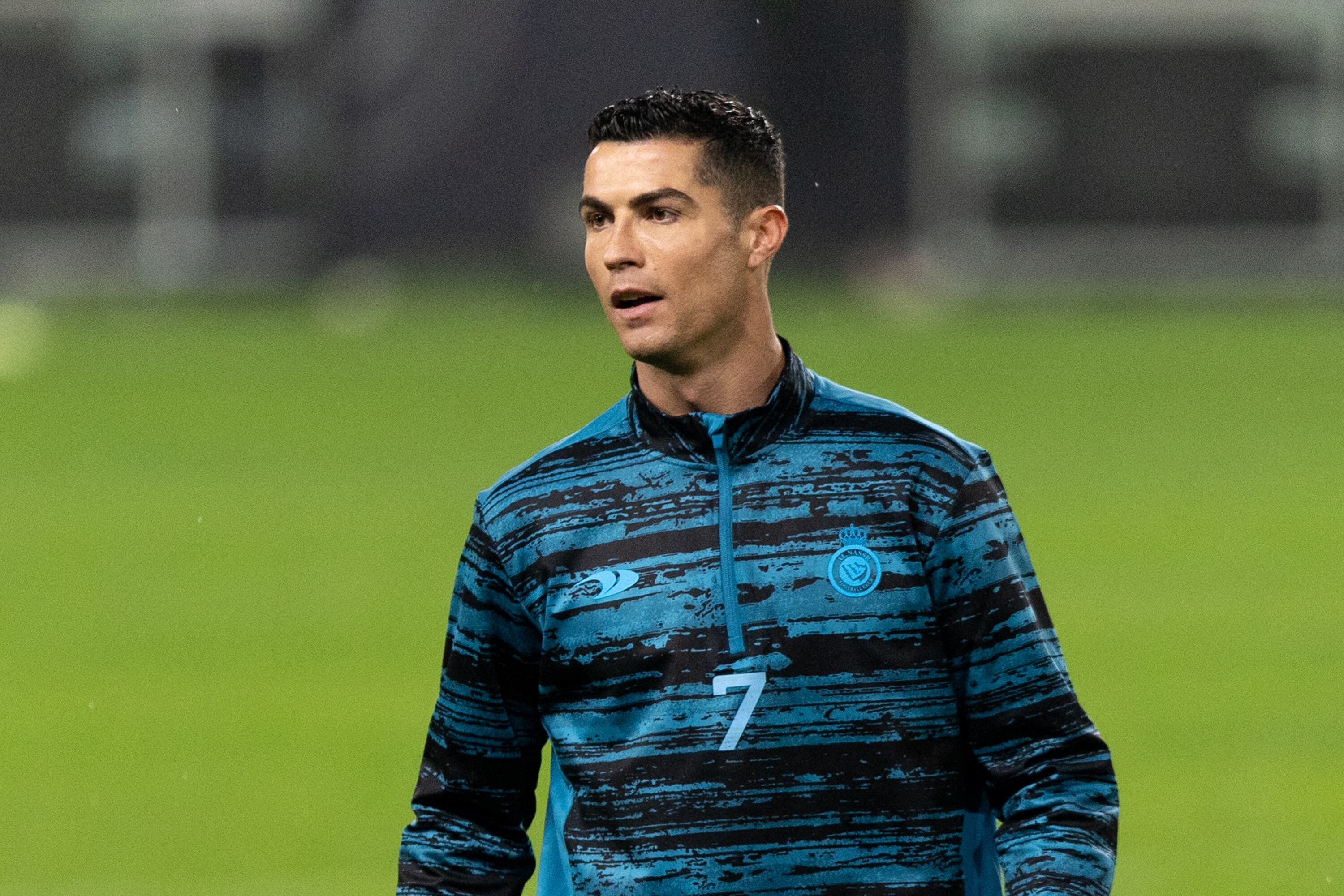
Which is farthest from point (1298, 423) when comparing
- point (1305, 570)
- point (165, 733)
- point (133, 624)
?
point (165, 733)

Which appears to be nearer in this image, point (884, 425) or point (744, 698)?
point (744, 698)

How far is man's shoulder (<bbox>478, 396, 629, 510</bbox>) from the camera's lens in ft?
10.3

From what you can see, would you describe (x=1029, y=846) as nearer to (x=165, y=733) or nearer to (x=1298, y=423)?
(x=165, y=733)

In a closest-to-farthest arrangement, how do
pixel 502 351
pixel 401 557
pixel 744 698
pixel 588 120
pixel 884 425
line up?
pixel 744 698 → pixel 884 425 → pixel 401 557 → pixel 502 351 → pixel 588 120

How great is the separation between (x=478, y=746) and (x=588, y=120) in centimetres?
3197

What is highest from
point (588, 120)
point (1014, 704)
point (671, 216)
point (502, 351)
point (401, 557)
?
point (588, 120)

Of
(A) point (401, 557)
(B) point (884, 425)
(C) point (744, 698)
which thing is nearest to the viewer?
(C) point (744, 698)

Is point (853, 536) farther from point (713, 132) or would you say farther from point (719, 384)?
point (713, 132)

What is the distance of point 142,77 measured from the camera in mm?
36312

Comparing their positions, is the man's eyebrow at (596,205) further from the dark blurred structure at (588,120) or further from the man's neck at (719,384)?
the dark blurred structure at (588,120)

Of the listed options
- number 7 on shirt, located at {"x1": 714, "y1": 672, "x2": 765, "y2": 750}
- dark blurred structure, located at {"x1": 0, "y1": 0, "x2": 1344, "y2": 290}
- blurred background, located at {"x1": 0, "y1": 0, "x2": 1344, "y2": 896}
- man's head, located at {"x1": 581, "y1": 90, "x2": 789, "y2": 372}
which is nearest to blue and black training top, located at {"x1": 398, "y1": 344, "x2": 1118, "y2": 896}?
number 7 on shirt, located at {"x1": 714, "y1": 672, "x2": 765, "y2": 750}

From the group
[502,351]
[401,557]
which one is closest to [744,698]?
[401,557]

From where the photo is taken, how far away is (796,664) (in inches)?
118

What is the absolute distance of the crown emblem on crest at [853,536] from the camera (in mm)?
3025
